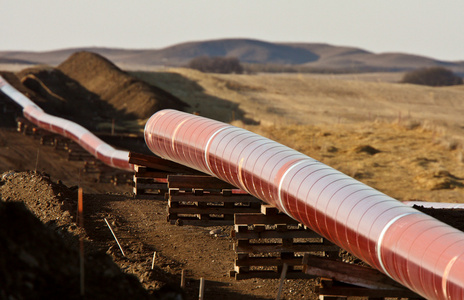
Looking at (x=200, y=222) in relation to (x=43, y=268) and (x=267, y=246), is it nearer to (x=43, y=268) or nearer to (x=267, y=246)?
(x=267, y=246)

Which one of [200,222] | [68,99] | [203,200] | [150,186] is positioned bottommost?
[68,99]

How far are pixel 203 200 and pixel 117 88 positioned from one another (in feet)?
151

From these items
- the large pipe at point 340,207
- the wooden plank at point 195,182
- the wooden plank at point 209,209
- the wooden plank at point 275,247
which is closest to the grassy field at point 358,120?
the wooden plank at point 209,209

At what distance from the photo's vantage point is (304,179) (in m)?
12.5

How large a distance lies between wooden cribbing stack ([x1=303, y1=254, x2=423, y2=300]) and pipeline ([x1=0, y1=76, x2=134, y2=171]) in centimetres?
1848

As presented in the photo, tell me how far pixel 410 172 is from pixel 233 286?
71.4 ft

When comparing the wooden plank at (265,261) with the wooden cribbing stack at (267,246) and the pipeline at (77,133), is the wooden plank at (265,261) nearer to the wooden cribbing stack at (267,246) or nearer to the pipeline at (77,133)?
the wooden cribbing stack at (267,246)

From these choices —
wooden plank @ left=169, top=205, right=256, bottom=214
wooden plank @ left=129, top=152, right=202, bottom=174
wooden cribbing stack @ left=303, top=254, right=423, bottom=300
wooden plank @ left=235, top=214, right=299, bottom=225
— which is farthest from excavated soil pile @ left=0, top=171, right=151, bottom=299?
wooden plank @ left=129, top=152, right=202, bottom=174

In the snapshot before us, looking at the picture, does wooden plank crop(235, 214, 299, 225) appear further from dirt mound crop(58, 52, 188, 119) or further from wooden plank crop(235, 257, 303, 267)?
dirt mound crop(58, 52, 188, 119)

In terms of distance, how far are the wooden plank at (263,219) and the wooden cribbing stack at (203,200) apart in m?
2.39

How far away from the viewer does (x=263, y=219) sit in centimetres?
1340

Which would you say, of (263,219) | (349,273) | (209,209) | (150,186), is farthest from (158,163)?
(349,273)

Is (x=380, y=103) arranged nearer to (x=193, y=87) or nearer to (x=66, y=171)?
(x=193, y=87)

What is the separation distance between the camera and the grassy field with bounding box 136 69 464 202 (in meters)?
32.0
